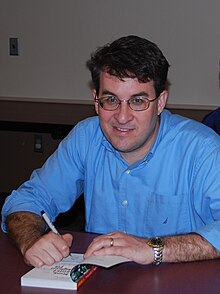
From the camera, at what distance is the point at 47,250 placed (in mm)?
1585

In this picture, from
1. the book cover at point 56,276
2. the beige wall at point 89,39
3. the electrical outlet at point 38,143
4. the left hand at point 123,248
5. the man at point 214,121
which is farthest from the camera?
the beige wall at point 89,39

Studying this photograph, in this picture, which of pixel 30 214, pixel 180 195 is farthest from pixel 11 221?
pixel 180 195

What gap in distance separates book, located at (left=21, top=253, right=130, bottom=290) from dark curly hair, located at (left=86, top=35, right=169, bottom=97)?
566 millimetres

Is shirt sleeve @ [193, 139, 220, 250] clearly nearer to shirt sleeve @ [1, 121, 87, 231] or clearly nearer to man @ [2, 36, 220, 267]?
man @ [2, 36, 220, 267]

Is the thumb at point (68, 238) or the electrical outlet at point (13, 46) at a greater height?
the electrical outlet at point (13, 46)

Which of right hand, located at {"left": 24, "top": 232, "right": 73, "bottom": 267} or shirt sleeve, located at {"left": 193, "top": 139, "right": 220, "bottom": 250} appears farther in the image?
shirt sleeve, located at {"left": 193, "top": 139, "right": 220, "bottom": 250}

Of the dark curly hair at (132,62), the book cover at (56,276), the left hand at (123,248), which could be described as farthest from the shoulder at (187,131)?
the book cover at (56,276)

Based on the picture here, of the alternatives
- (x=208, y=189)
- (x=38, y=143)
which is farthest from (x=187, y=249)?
(x=38, y=143)

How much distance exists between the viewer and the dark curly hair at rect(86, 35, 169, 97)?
5.82ft

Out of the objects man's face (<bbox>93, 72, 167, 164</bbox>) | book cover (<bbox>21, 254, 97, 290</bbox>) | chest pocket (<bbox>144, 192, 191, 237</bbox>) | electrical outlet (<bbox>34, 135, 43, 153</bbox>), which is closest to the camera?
book cover (<bbox>21, 254, 97, 290</bbox>)

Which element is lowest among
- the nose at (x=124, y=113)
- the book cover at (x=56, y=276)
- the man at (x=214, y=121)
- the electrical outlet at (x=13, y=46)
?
the book cover at (x=56, y=276)

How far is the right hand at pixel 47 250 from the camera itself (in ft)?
5.12

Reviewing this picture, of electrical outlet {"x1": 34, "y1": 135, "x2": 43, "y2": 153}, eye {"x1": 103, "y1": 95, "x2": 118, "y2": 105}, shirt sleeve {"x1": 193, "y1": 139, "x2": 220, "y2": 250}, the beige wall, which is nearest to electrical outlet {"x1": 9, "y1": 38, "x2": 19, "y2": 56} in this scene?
the beige wall

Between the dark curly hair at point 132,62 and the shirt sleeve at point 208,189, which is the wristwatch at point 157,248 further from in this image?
the dark curly hair at point 132,62
